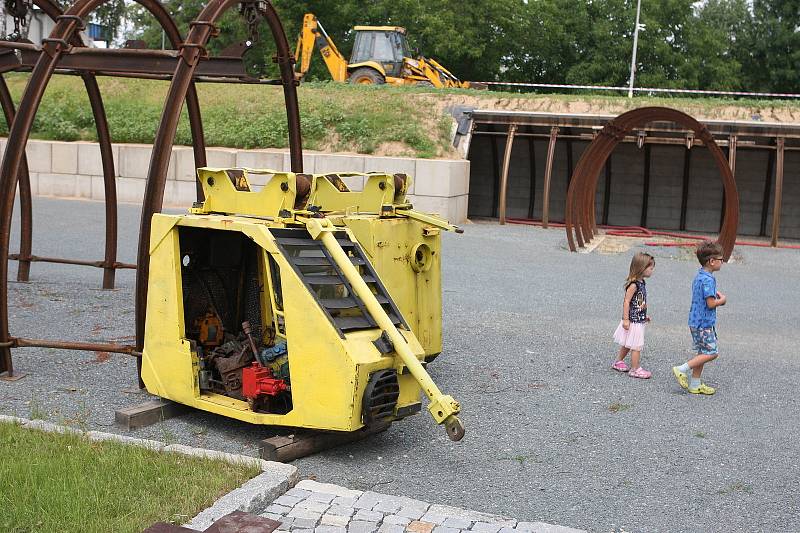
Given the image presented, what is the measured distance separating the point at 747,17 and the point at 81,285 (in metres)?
47.7

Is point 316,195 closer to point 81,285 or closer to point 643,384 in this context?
point 643,384

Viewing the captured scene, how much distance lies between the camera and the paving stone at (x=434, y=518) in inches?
201

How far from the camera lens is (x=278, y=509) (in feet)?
17.0

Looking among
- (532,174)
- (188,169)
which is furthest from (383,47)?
(188,169)

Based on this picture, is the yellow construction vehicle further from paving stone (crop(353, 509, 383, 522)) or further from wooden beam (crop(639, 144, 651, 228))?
paving stone (crop(353, 509, 383, 522))

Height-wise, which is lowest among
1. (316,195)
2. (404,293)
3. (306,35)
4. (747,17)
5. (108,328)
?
(108,328)

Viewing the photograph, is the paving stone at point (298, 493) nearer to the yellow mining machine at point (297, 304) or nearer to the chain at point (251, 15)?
the yellow mining machine at point (297, 304)

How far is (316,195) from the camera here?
25.9ft

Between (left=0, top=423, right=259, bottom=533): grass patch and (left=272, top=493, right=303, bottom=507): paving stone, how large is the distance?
236mm

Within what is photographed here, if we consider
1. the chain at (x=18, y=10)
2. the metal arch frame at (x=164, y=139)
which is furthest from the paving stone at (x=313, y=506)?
the chain at (x=18, y=10)

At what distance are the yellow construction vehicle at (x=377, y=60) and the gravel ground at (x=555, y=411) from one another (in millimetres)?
16810

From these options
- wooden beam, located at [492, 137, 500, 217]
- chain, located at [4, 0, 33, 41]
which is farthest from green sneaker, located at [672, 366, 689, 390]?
wooden beam, located at [492, 137, 500, 217]

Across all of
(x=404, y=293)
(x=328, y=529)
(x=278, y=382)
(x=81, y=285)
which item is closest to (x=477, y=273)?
(x=81, y=285)

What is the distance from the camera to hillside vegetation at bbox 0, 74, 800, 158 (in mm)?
23656
